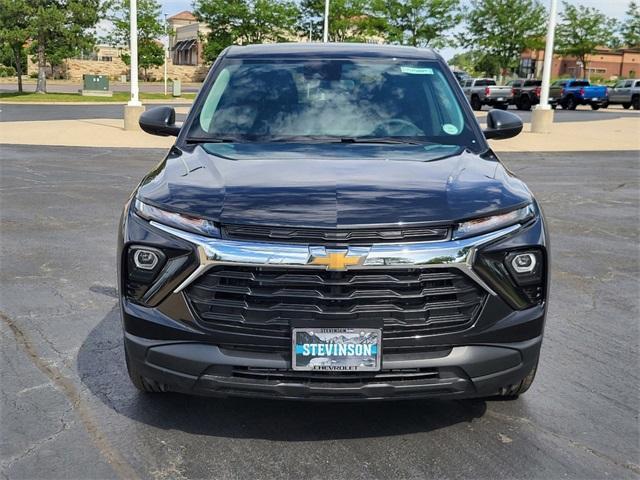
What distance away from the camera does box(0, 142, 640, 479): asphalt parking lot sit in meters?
3.13

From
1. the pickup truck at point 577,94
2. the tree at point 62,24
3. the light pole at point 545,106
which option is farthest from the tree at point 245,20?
the light pole at point 545,106

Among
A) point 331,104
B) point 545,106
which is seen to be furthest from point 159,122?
point 545,106

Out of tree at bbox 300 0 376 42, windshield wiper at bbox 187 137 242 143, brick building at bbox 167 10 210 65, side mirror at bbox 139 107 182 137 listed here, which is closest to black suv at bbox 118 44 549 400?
windshield wiper at bbox 187 137 242 143

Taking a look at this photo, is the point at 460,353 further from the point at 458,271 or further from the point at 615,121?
the point at 615,121

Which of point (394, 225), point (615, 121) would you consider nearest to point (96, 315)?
point (394, 225)

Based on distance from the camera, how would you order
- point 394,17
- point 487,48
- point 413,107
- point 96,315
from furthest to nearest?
point 487,48 < point 394,17 < point 96,315 < point 413,107

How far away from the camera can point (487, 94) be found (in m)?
40.1

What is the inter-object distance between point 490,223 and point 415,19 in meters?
51.6

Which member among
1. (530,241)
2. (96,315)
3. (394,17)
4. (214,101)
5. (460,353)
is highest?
(394,17)

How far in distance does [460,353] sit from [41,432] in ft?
6.41

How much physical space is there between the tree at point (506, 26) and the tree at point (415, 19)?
8.00 feet

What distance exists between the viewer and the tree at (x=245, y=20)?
4991 cm

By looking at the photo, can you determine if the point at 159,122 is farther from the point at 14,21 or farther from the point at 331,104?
the point at 14,21

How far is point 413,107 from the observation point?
4.42 m
